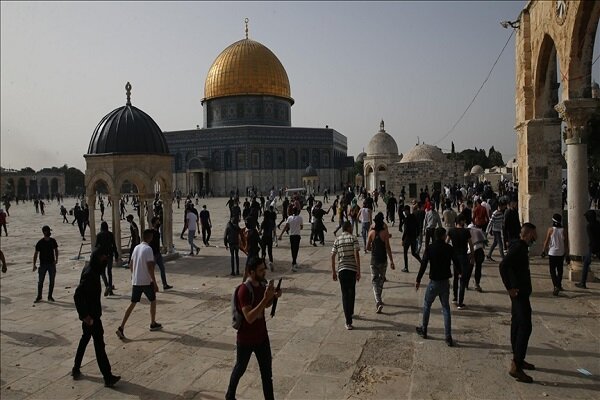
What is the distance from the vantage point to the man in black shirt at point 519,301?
4.55 m

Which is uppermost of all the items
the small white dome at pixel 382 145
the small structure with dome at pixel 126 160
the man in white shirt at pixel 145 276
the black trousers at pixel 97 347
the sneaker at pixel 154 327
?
the small white dome at pixel 382 145

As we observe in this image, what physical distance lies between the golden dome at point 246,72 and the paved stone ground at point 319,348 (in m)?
46.5

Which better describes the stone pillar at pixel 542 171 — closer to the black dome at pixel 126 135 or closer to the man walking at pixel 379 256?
the man walking at pixel 379 256

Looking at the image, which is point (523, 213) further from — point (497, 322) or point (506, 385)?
point (506, 385)

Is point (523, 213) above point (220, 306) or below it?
above

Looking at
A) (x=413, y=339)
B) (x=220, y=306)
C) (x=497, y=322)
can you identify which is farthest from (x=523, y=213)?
(x=220, y=306)

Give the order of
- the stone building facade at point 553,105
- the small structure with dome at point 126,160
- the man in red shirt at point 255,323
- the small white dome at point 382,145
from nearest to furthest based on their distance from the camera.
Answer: the man in red shirt at point 255,323, the stone building facade at point 553,105, the small structure with dome at point 126,160, the small white dome at point 382,145

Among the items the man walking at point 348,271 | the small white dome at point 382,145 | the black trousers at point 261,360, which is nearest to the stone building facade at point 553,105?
the man walking at point 348,271

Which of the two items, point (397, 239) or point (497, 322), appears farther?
point (397, 239)

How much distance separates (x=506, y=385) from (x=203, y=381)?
2.89m

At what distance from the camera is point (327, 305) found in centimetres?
738

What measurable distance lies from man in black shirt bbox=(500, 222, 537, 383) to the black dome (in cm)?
980

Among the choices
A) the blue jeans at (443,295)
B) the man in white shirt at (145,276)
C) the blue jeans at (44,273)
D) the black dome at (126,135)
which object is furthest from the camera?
the black dome at (126,135)

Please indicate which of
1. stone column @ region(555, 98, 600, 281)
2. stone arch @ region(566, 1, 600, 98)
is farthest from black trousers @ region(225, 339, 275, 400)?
stone arch @ region(566, 1, 600, 98)
